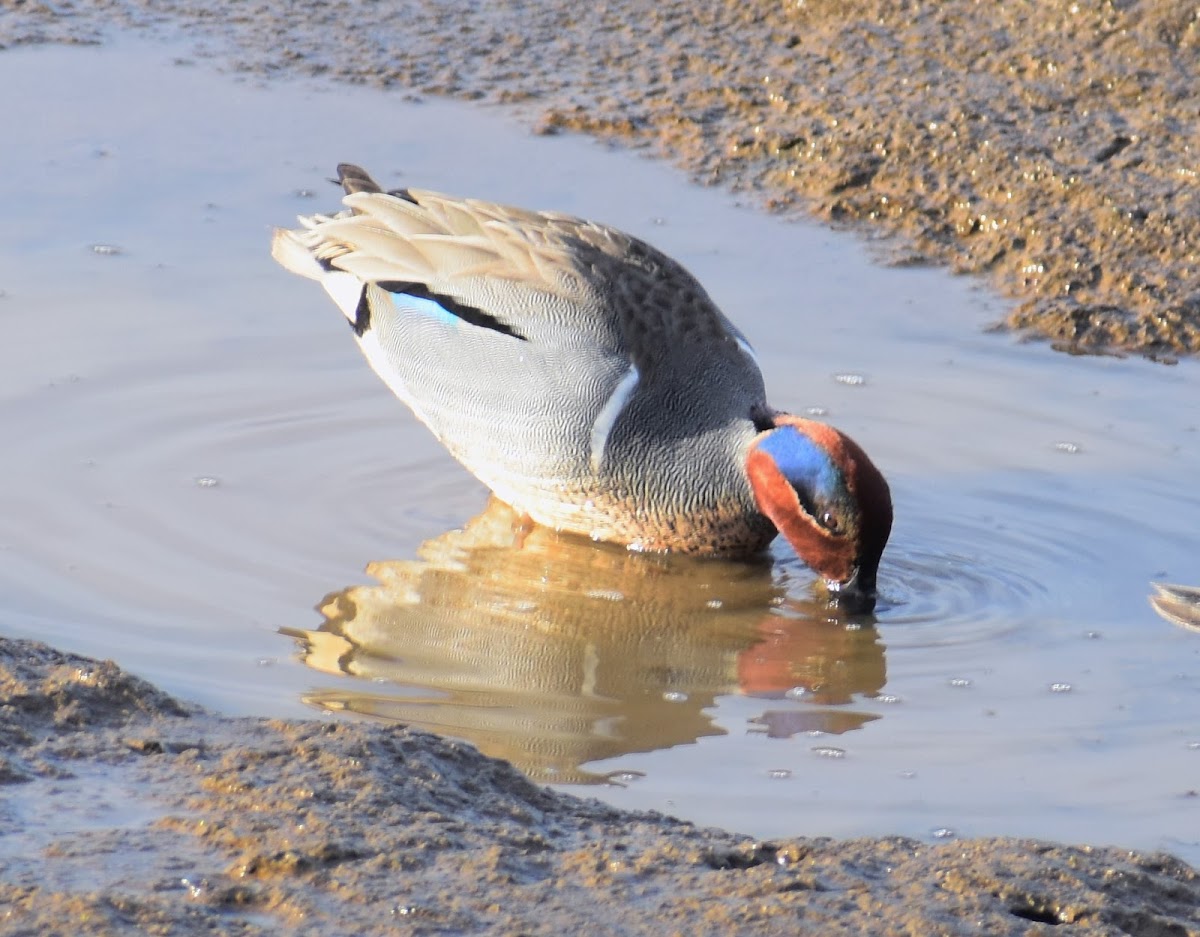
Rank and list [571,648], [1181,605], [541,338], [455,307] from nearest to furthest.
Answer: [1181,605] → [571,648] → [541,338] → [455,307]

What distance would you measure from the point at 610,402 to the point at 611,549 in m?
0.53

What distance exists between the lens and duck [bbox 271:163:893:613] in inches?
249

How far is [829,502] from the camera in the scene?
607cm

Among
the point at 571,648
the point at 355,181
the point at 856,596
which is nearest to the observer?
the point at 571,648

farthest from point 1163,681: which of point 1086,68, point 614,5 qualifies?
point 614,5

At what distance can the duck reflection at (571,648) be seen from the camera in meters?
5.15

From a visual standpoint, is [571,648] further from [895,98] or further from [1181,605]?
[895,98]

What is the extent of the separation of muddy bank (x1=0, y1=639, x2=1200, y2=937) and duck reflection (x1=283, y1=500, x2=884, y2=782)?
2.35 feet

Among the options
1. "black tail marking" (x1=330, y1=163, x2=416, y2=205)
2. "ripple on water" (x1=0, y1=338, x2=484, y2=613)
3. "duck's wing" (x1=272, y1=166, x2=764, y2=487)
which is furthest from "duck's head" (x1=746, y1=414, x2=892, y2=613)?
"black tail marking" (x1=330, y1=163, x2=416, y2=205)

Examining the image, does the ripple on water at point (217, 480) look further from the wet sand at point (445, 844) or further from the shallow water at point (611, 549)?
the wet sand at point (445, 844)

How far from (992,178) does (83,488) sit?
4383 millimetres

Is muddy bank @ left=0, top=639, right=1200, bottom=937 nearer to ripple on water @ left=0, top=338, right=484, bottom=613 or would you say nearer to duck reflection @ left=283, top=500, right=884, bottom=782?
duck reflection @ left=283, top=500, right=884, bottom=782

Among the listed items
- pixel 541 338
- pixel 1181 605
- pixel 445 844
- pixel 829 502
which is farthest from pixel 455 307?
pixel 445 844

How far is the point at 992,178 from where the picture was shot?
888 centimetres
